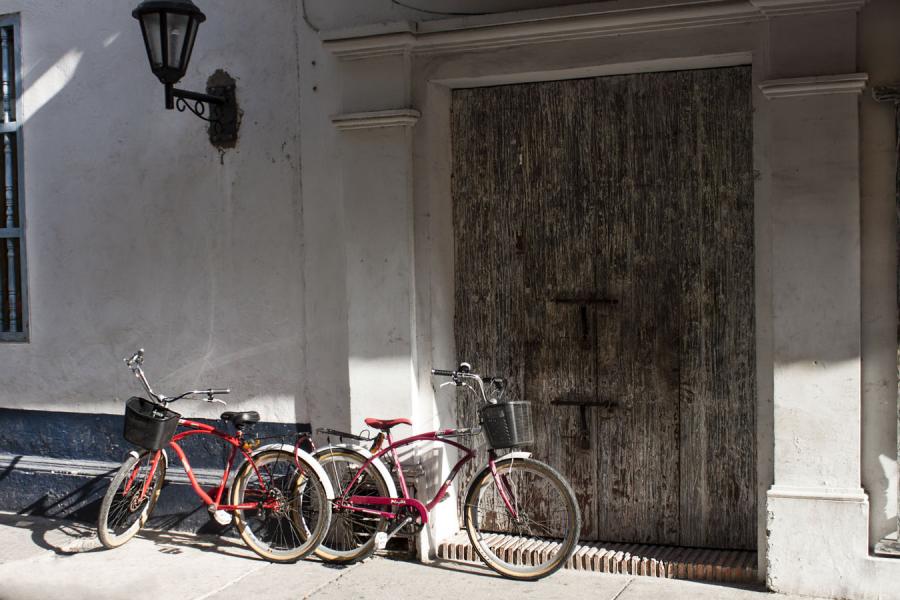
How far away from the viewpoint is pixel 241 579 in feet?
17.4

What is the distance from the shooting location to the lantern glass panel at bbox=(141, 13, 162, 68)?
5359 mm

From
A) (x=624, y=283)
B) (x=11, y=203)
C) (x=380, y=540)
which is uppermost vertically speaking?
(x=11, y=203)

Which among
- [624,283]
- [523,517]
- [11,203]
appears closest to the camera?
[523,517]

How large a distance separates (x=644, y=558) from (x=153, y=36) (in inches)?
147

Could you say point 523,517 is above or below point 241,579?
above

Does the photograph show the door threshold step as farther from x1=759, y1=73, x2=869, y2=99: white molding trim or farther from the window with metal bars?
the window with metal bars

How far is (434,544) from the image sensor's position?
563cm

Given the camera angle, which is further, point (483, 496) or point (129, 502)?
point (129, 502)

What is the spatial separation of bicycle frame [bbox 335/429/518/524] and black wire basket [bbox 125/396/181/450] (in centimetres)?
103

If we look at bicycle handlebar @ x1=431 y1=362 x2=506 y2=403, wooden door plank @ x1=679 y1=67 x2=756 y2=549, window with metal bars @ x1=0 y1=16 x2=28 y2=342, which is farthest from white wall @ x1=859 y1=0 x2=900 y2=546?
window with metal bars @ x1=0 y1=16 x2=28 y2=342

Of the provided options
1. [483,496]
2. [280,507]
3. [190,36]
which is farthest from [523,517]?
[190,36]

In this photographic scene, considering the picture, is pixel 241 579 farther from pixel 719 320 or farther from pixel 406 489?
pixel 719 320

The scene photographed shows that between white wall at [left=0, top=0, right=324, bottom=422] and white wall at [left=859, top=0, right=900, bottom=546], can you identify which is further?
white wall at [left=0, top=0, right=324, bottom=422]

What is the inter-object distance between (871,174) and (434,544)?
295 centimetres
